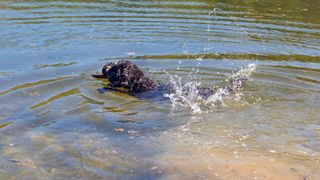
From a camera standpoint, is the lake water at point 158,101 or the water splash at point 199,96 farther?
the water splash at point 199,96

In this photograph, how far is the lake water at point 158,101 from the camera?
673cm

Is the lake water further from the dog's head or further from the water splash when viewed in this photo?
the dog's head

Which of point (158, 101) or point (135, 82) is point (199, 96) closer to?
point (158, 101)

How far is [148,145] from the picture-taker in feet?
24.1

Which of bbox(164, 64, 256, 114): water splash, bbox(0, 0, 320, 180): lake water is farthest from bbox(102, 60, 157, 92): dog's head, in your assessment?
bbox(164, 64, 256, 114): water splash

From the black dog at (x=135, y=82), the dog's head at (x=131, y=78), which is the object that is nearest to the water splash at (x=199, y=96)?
the black dog at (x=135, y=82)

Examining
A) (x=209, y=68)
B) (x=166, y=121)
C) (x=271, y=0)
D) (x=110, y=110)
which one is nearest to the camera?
(x=166, y=121)

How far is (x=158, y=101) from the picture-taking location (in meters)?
9.14

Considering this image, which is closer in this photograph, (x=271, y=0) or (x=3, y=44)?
(x=3, y=44)

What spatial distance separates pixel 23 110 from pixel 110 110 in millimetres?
1508

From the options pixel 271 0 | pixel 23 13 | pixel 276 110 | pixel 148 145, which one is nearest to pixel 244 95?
pixel 276 110

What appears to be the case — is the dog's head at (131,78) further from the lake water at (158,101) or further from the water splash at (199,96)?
the water splash at (199,96)

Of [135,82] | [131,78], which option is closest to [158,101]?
[135,82]

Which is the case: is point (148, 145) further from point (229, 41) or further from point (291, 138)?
point (229, 41)
